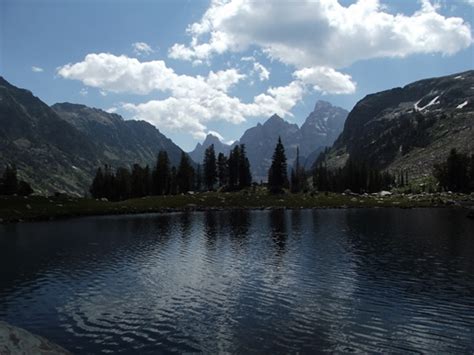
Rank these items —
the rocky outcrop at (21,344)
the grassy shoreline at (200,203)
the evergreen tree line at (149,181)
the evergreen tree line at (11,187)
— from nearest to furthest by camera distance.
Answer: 1. the rocky outcrop at (21,344)
2. the grassy shoreline at (200,203)
3. the evergreen tree line at (11,187)
4. the evergreen tree line at (149,181)

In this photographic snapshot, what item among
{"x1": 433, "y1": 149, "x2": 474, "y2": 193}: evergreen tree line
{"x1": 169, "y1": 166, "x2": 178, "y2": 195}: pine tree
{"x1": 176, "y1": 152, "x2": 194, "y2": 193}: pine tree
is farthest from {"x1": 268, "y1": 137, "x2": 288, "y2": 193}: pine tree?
{"x1": 433, "y1": 149, "x2": 474, "y2": 193}: evergreen tree line

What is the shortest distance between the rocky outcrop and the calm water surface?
675cm

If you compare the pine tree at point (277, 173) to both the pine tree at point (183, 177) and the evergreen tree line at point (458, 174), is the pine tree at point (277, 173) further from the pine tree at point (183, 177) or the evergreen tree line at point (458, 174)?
the evergreen tree line at point (458, 174)

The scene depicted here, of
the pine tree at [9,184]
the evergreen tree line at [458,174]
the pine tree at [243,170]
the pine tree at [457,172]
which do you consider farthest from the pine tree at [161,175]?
the pine tree at [457,172]

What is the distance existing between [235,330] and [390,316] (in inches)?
437

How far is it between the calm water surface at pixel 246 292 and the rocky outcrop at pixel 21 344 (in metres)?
6.75

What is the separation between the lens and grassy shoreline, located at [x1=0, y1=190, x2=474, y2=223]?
113 metres

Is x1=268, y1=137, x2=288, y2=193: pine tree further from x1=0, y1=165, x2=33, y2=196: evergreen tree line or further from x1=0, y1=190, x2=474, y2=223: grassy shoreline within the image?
x1=0, y1=165, x2=33, y2=196: evergreen tree line

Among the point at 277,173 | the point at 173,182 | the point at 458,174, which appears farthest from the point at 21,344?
the point at 458,174

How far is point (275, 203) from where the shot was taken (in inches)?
5709

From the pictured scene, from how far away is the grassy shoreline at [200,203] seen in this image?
112619 mm

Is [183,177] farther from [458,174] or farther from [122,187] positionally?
[458,174]

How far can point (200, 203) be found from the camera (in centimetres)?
14375

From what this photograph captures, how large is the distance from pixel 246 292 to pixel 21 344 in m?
21.8
